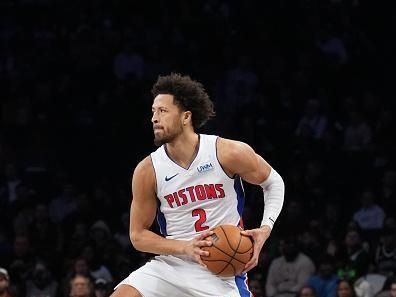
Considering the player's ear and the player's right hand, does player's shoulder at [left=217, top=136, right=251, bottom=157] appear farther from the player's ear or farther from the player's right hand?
the player's right hand

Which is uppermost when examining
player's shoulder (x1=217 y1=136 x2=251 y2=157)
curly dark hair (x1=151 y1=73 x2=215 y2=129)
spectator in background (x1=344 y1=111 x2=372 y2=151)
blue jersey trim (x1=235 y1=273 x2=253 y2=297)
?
spectator in background (x1=344 y1=111 x2=372 y2=151)

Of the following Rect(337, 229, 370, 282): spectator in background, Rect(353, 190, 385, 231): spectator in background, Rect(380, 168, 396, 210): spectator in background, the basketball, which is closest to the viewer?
the basketball

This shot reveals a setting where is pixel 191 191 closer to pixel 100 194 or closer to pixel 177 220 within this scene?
pixel 177 220

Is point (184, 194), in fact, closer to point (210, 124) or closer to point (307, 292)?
point (307, 292)

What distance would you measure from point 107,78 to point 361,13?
376 centimetres

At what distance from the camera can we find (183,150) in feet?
21.5

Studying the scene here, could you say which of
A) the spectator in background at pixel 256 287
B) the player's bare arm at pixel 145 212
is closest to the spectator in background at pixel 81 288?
the spectator in background at pixel 256 287

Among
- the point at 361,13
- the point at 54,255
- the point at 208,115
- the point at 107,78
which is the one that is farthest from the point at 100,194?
the point at 208,115

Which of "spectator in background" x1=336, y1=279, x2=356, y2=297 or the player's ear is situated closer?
the player's ear

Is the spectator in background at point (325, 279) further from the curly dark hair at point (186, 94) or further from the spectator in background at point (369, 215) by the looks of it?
the curly dark hair at point (186, 94)

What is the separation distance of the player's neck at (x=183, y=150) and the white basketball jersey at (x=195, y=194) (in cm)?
4

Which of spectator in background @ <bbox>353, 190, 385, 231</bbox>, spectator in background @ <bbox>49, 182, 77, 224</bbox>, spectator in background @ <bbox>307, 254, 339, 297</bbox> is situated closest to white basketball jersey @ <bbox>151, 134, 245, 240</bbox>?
spectator in background @ <bbox>307, 254, 339, 297</bbox>

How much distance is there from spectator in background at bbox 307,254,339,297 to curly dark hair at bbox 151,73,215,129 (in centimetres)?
487

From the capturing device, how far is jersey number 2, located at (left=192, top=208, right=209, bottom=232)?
21.1ft
